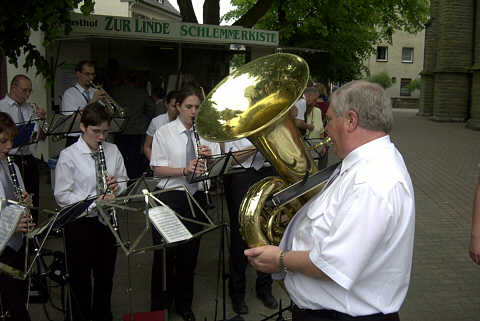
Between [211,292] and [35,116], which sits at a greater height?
[35,116]

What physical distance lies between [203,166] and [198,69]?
7.87 metres

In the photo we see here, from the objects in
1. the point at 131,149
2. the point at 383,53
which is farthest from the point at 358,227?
the point at 383,53

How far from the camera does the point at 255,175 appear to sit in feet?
13.9

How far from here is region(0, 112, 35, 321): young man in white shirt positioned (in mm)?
3012

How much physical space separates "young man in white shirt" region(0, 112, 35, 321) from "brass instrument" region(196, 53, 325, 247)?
1207 mm

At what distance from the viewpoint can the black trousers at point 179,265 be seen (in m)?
3.89

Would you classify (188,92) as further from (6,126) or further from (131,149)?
(131,149)

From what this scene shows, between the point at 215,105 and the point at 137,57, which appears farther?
the point at 137,57

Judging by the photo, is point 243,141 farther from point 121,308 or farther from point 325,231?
point 325,231

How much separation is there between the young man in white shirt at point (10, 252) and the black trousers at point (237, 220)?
66.0 inches

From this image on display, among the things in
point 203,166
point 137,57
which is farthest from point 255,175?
point 137,57

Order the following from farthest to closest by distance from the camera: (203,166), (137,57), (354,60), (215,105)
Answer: (354,60), (137,57), (203,166), (215,105)

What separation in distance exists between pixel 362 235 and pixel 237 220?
8.47 feet

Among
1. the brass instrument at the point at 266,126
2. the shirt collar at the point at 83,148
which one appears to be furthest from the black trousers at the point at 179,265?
the brass instrument at the point at 266,126
